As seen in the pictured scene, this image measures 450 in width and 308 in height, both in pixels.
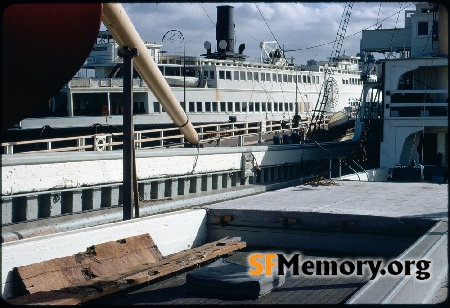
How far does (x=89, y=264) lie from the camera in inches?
265

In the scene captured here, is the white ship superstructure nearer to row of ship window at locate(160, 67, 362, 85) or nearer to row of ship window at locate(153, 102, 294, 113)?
row of ship window at locate(160, 67, 362, 85)

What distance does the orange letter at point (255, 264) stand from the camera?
6912 millimetres

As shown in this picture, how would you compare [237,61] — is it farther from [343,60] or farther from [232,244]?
[232,244]

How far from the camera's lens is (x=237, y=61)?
46469 millimetres

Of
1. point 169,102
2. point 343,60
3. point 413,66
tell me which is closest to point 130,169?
point 169,102

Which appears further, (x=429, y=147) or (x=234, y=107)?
(x=234, y=107)

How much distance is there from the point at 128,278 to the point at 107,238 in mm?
954

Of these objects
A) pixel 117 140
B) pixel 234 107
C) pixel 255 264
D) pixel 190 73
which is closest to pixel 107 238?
pixel 255 264

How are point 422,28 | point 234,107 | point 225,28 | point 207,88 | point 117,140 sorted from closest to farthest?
1. point 422,28
2. point 117,140
3. point 207,88
4. point 234,107
5. point 225,28

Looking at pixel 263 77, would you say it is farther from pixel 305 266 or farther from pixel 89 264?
pixel 89 264

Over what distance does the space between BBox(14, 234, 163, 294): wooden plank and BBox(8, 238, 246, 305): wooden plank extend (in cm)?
11

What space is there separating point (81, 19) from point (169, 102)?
4.84 m

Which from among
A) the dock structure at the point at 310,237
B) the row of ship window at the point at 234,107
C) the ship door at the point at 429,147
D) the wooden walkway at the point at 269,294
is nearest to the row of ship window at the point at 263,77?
the row of ship window at the point at 234,107

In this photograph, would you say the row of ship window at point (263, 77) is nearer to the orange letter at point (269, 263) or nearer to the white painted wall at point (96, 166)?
the white painted wall at point (96, 166)
